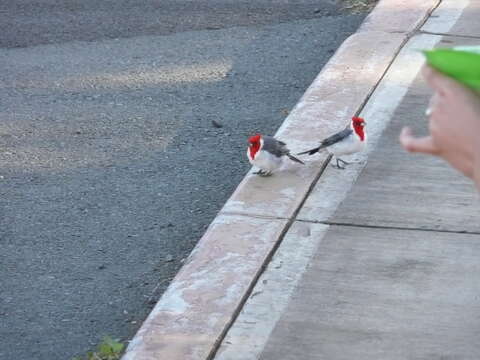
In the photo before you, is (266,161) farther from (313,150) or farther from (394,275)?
(394,275)

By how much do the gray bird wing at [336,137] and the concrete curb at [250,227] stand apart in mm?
206

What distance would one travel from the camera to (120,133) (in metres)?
7.21

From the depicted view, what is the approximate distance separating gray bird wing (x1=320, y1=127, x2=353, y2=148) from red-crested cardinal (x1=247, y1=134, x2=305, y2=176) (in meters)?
0.20

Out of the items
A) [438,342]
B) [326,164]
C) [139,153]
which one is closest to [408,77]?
[326,164]

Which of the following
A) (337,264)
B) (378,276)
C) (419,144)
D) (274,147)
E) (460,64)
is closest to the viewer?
(460,64)

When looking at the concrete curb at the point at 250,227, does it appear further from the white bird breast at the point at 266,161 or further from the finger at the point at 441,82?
the finger at the point at 441,82

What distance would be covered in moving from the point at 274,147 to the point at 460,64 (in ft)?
12.6

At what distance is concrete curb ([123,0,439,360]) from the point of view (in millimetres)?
4461

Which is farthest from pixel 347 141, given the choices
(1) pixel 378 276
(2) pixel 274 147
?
(1) pixel 378 276

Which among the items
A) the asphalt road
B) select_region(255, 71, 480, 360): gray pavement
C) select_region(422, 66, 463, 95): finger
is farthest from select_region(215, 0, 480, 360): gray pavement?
select_region(422, 66, 463, 95): finger

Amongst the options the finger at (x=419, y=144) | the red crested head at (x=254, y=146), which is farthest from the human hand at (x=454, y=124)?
the red crested head at (x=254, y=146)

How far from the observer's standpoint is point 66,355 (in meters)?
4.60

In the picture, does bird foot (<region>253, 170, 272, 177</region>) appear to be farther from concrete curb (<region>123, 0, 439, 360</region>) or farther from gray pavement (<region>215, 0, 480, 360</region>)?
gray pavement (<region>215, 0, 480, 360</region>)

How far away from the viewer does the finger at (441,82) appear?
215 cm
